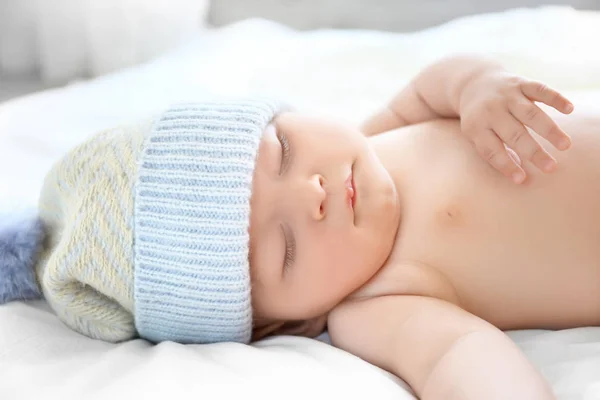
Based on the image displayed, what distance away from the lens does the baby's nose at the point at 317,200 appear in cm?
93

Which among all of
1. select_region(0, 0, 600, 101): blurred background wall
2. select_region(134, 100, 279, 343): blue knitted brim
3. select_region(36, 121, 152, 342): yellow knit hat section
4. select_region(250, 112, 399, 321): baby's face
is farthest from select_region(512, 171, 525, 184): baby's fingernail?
select_region(0, 0, 600, 101): blurred background wall

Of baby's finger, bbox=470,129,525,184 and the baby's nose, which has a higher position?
baby's finger, bbox=470,129,525,184

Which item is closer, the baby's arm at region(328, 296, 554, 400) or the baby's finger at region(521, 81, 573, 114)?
the baby's arm at region(328, 296, 554, 400)

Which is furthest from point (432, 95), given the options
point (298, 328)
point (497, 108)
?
point (298, 328)

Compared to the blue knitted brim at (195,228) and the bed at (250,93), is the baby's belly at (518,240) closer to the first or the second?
the bed at (250,93)

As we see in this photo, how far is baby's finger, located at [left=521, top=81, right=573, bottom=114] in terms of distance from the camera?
88cm

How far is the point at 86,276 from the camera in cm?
93

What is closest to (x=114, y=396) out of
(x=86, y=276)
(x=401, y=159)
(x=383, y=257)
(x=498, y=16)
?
(x=86, y=276)

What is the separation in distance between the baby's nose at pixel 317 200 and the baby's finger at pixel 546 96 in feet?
1.02

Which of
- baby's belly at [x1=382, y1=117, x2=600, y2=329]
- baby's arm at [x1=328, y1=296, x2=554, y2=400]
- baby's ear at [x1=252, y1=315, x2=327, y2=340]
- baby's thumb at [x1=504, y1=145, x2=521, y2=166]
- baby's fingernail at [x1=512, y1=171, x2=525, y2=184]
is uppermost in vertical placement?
baby's thumb at [x1=504, y1=145, x2=521, y2=166]

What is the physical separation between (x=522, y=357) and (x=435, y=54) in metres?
0.91

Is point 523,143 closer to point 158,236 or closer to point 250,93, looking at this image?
point 158,236

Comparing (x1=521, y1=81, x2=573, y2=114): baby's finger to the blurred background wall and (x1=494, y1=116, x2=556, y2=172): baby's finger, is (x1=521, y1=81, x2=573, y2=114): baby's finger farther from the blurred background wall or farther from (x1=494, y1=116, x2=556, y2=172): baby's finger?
the blurred background wall

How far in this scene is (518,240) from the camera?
0.93 m
